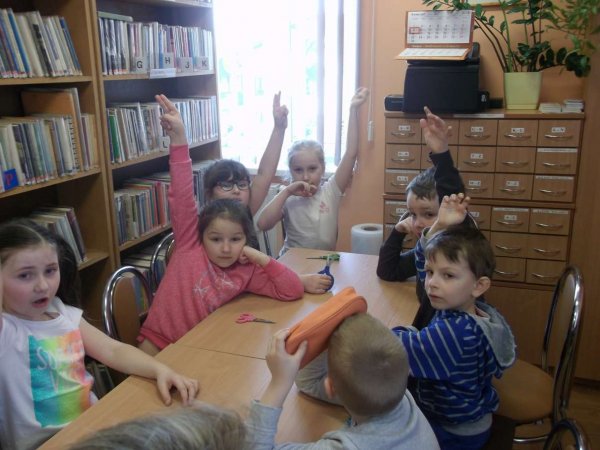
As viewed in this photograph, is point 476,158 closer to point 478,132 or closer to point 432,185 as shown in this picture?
point 478,132

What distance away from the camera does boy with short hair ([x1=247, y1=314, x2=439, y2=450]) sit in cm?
101

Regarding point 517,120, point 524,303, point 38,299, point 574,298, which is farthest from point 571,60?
point 38,299

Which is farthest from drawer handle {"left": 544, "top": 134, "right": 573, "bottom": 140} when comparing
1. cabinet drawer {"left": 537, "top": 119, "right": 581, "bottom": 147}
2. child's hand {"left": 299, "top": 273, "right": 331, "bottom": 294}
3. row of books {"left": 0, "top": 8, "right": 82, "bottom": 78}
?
row of books {"left": 0, "top": 8, "right": 82, "bottom": 78}

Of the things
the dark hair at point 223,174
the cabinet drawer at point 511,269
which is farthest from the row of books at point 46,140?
the cabinet drawer at point 511,269

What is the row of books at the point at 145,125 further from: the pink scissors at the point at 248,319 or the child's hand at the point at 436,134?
the child's hand at the point at 436,134

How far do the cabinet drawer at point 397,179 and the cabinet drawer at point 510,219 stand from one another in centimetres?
48

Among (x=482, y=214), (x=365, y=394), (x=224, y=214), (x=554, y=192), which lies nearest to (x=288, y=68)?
(x=482, y=214)

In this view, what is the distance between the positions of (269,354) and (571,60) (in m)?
2.37

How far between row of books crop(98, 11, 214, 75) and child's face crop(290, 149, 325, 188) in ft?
3.23

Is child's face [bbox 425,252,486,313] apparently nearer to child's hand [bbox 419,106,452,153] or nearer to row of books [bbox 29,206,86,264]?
child's hand [bbox 419,106,452,153]

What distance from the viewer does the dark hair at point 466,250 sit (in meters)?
1.45

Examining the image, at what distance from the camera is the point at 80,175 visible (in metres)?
2.50

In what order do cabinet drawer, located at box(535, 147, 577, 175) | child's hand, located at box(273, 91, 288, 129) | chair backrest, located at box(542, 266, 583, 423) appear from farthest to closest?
cabinet drawer, located at box(535, 147, 577, 175) < child's hand, located at box(273, 91, 288, 129) < chair backrest, located at box(542, 266, 583, 423)

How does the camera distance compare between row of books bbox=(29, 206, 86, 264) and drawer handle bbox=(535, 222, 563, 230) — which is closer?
row of books bbox=(29, 206, 86, 264)
